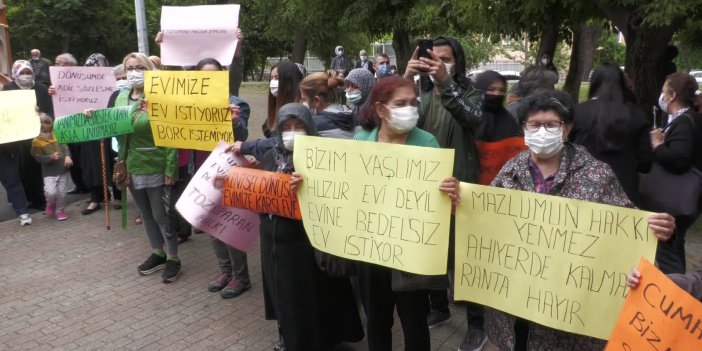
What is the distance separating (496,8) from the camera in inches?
321

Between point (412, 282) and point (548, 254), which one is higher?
point (548, 254)

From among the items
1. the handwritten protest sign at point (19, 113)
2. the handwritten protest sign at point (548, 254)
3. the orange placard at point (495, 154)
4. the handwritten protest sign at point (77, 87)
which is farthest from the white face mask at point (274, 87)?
the handwritten protest sign at point (19, 113)

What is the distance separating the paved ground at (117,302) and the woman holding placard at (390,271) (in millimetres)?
806

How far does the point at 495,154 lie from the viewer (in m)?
3.72

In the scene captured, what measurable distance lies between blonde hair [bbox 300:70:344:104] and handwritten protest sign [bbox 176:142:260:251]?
71 cm

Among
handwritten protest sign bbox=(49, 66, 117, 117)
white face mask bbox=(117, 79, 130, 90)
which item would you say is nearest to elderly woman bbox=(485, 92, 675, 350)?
white face mask bbox=(117, 79, 130, 90)

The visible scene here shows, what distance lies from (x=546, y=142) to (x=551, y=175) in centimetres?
17

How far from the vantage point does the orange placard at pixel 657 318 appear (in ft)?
6.59

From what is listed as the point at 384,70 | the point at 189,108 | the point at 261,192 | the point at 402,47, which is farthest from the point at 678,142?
the point at 402,47

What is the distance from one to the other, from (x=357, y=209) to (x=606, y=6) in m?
5.59

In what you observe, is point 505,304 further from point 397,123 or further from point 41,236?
point 41,236

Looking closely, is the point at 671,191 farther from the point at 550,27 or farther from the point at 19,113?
the point at 550,27

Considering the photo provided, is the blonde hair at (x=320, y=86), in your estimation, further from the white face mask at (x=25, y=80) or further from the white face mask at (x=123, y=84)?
the white face mask at (x=25, y=80)

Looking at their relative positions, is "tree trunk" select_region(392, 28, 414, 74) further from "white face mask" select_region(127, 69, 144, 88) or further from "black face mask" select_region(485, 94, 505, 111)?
"black face mask" select_region(485, 94, 505, 111)
